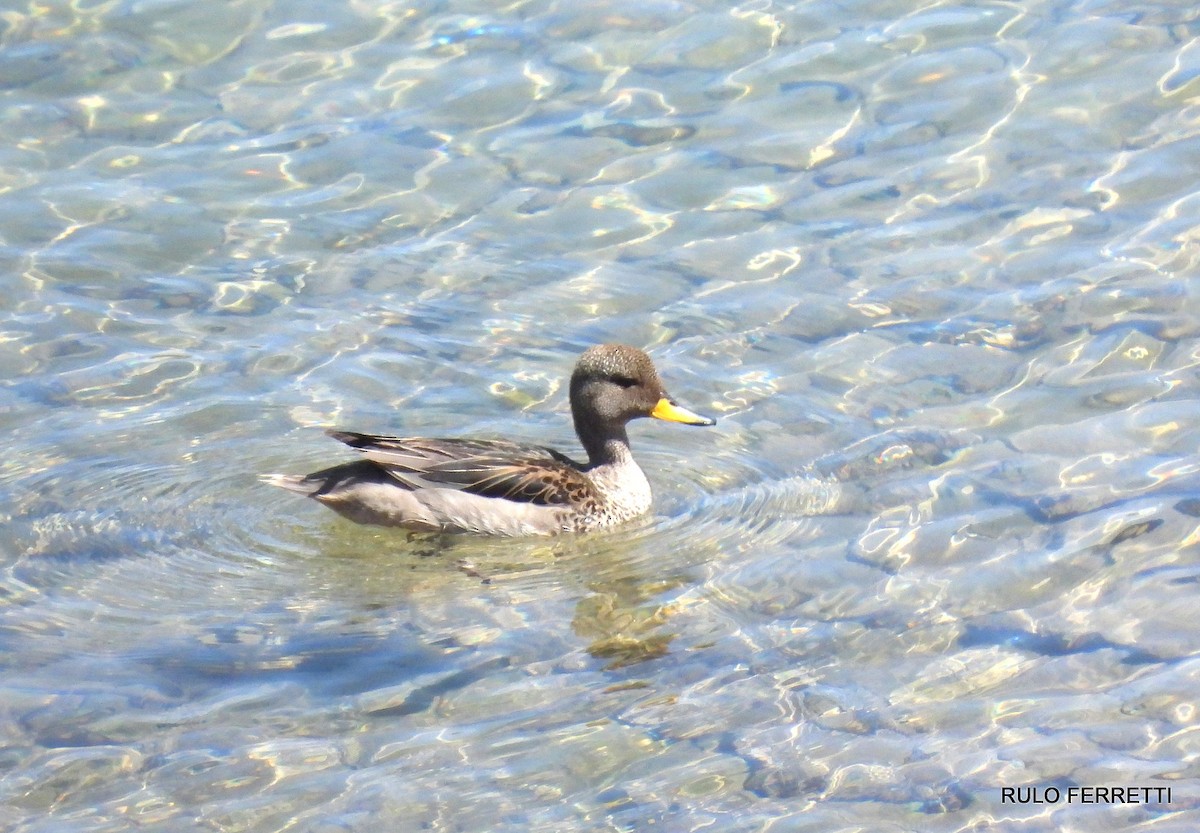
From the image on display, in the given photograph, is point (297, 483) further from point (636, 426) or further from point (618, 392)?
point (636, 426)

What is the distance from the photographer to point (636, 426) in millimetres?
10109

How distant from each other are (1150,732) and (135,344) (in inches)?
242

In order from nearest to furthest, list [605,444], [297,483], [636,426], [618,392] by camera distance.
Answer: [297,483]
[618,392]
[605,444]
[636,426]

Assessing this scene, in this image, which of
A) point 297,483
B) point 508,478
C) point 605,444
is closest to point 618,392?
point 605,444

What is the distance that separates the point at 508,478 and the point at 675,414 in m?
1.00

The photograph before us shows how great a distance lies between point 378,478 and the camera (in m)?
8.77

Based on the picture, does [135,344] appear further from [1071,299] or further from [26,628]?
[1071,299]

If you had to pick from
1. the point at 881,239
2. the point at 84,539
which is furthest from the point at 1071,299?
the point at 84,539

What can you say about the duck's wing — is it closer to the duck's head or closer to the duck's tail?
the duck's tail

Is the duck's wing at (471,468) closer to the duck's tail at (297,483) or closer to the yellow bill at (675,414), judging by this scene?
the duck's tail at (297,483)

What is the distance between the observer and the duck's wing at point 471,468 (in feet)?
28.4

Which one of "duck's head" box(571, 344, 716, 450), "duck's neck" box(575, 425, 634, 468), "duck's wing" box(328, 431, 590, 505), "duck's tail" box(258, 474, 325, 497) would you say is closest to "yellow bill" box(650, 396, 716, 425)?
"duck's head" box(571, 344, 716, 450)

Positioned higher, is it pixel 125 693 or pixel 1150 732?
pixel 125 693

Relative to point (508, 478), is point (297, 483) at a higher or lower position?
higher
